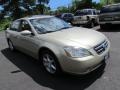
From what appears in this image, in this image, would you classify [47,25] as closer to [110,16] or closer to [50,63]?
[50,63]

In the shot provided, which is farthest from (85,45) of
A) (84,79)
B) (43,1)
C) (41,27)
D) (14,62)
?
(43,1)

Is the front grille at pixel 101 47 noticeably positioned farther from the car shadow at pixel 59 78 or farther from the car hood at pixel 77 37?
the car shadow at pixel 59 78

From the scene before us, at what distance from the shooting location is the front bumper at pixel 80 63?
4668 mm

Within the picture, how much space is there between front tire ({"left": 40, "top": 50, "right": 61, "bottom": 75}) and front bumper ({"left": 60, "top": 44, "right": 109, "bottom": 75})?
28 cm

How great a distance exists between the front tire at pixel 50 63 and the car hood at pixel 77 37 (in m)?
0.40

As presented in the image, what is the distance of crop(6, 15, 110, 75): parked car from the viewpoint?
475 centimetres

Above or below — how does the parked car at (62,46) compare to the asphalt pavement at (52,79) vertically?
above

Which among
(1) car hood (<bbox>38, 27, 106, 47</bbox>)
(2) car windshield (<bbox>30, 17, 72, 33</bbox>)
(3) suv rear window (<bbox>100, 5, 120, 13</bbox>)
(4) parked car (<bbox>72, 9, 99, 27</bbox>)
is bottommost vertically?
(4) parked car (<bbox>72, 9, 99, 27</bbox>)

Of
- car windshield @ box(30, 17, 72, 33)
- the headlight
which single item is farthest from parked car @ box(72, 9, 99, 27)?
the headlight

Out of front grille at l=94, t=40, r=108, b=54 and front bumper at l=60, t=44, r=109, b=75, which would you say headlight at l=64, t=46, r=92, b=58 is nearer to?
front bumper at l=60, t=44, r=109, b=75

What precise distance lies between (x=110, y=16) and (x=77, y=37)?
28.4 feet

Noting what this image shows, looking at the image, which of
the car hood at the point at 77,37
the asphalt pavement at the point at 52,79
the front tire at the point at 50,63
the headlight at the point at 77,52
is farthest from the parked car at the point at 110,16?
the headlight at the point at 77,52

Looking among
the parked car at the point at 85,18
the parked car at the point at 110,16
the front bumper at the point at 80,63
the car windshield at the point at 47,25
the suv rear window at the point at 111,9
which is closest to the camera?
the front bumper at the point at 80,63

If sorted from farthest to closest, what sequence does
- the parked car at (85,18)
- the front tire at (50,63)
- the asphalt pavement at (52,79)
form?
1. the parked car at (85,18)
2. the front tire at (50,63)
3. the asphalt pavement at (52,79)
